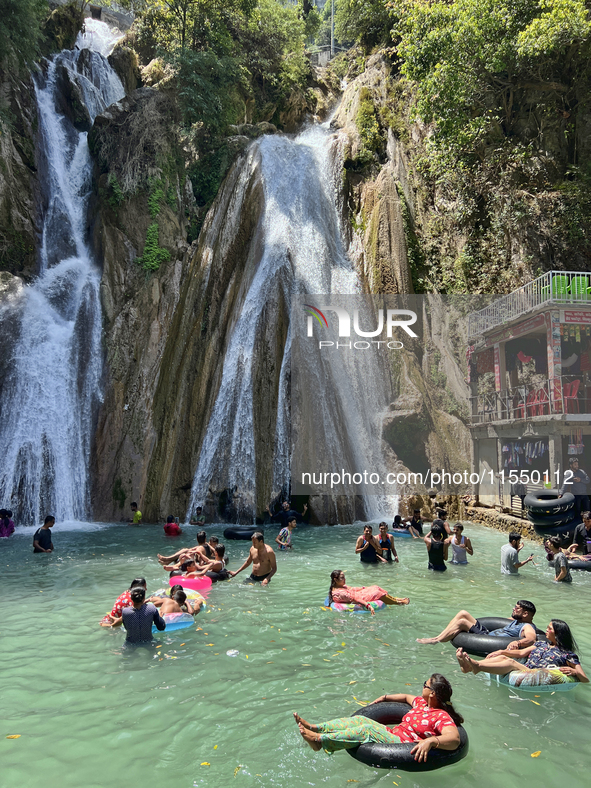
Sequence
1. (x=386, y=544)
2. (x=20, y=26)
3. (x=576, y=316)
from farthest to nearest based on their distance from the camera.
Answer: (x=20, y=26)
(x=576, y=316)
(x=386, y=544)

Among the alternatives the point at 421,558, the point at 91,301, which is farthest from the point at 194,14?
the point at 421,558

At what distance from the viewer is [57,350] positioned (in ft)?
74.6

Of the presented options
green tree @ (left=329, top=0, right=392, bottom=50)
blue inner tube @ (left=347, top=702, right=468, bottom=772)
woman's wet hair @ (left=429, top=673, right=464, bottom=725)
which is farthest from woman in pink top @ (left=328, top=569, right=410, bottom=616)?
green tree @ (left=329, top=0, right=392, bottom=50)

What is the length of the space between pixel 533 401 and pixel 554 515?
20.4 ft

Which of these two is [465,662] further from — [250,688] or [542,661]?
[250,688]

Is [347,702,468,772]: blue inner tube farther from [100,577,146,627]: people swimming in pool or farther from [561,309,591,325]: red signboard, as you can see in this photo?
[561,309,591,325]: red signboard

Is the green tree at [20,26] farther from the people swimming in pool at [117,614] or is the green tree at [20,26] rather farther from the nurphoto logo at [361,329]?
the people swimming in pool at [117,614]

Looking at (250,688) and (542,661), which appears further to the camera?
(542,661)


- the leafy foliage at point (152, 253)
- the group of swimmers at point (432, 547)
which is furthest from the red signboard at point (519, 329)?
the leafy foliage at point (152, 253)

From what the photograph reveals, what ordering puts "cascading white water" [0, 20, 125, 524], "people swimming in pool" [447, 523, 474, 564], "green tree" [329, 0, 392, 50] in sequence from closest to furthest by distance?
"people swimming in pool" [447, 523, 474, 564]
"cascading white water" [0, 20, 125, 524]
"green tree" [329, 0, 392, 50]

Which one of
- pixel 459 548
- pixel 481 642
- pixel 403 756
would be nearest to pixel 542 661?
pixel 481 642

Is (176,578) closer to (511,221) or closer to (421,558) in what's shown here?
(421,558)

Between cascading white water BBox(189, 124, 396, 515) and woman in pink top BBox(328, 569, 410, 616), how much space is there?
31.2 feet

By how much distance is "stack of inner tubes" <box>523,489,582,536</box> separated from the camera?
1391 centimetres
